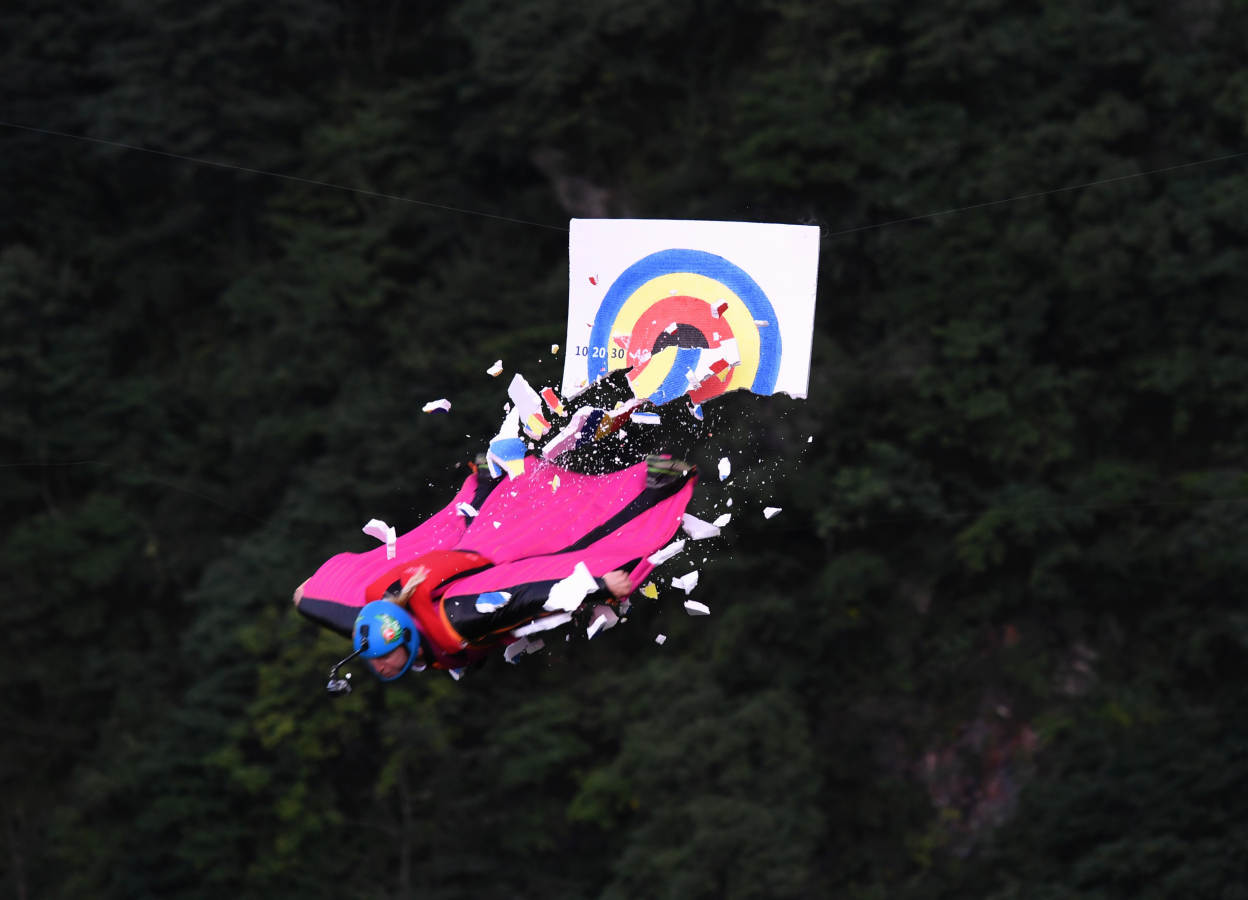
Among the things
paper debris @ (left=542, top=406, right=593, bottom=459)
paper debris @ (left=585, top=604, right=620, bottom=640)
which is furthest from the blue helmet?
paper debris @ (left=542, top=406, right=593, bottom=459)

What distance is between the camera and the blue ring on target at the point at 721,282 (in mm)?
7645

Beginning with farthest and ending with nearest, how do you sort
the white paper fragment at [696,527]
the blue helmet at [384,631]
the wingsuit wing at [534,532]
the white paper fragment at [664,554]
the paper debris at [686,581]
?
the white paper fragment at [696,527] → the paper debris at [686,581] → the white paper fragment at [664,554] → the wingsuit wing at [534,532] → the blue helmet at [384,631]

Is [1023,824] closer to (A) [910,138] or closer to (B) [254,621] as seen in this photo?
(A) [910,138]

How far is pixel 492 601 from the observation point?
6.34 metres

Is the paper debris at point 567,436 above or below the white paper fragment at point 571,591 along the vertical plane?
above

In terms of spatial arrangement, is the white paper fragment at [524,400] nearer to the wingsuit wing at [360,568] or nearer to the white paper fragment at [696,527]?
the wingsuit wing at [360,568]

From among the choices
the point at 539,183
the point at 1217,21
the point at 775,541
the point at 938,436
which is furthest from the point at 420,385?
the point at 1217,21

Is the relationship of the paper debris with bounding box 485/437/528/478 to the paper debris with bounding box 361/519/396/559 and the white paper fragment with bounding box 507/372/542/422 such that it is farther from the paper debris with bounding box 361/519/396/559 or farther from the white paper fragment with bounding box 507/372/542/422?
the paper debris with bounding box 361/519/396/559

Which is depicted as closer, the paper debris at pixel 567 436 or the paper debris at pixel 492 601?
the paper debris at pixel 492 601

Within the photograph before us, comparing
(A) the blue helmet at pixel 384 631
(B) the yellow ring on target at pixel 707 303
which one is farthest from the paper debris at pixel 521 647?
(B) the yellow ring on target at pixel 707 303

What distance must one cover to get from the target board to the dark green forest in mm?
4602

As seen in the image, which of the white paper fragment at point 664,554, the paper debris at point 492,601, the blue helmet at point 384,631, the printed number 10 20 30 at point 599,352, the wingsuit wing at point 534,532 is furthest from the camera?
the printed number 10 20 30 at point 599,352

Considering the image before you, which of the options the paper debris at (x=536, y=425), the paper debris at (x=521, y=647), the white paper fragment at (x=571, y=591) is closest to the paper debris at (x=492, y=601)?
the white paper fragment at (x=571, y=591)

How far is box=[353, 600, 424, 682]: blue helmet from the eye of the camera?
6207 millimetres
